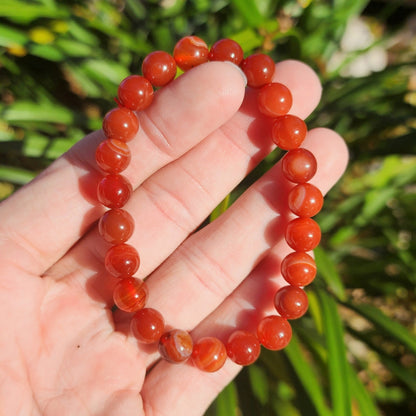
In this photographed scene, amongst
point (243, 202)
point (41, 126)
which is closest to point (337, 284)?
point (243, 202)

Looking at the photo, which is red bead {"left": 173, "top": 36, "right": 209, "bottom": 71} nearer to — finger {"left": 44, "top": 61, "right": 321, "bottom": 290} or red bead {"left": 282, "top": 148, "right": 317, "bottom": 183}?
finger {"left": 44, "top": 61, "right": 321, "bottom": 290}

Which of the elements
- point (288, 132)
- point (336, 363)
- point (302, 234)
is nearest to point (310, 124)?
point (288, 132)

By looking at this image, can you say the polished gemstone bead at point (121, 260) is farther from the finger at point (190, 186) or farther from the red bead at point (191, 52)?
the red bead at point (191, 52)

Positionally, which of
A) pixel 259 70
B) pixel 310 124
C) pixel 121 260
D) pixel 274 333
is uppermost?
pixel 259 70

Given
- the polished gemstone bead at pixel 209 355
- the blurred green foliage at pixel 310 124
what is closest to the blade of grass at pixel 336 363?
the blurred green foliage at pixel 310 124

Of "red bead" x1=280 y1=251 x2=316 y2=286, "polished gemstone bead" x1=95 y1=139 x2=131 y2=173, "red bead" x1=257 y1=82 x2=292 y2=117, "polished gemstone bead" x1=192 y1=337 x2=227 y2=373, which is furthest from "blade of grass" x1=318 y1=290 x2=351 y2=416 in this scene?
"polished gemstone bead" x1=95 y1=139 x2=131 y2=173

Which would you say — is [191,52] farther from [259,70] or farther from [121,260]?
[121,260]

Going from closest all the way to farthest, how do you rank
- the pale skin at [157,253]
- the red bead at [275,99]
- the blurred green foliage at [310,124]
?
the pale skin at [157,253] → the red bead at [275,99] → the blurred green foliage at [310,124]
